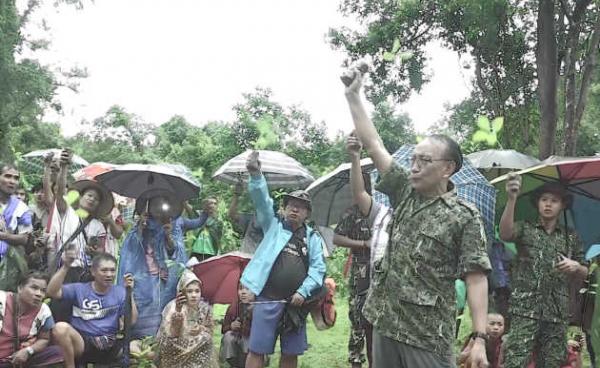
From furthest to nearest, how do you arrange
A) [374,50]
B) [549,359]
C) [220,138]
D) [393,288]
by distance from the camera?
[220,138]
[374,50]
[549,359]
[393,288]

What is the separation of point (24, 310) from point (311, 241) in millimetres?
2237

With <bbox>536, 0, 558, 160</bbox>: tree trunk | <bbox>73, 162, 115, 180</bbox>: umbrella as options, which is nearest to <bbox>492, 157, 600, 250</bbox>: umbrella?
<bbox>73, 162, 115, 180</bbox>: umbrella

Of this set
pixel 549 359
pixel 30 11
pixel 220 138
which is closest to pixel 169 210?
pixel 549 359

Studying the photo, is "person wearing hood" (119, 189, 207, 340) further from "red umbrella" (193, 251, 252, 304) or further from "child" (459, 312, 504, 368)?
"child" (459, 312, 504, 368)

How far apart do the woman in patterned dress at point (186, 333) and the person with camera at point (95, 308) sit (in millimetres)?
383

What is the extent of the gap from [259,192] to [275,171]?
64.4 inches

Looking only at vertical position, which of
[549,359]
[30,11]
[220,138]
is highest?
[30,11]

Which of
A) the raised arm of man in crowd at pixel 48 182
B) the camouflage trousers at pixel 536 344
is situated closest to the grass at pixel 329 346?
the camouflage trousers at pixel 536 344

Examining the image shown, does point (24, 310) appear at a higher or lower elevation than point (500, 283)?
lower

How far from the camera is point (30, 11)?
65.7 ft

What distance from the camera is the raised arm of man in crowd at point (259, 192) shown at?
14.6ft

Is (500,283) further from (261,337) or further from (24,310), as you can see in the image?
(24,310)

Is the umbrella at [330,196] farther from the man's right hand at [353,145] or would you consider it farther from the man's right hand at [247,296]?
the man's right hand at [353,145]

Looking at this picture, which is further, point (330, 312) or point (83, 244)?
point (83, 244)
